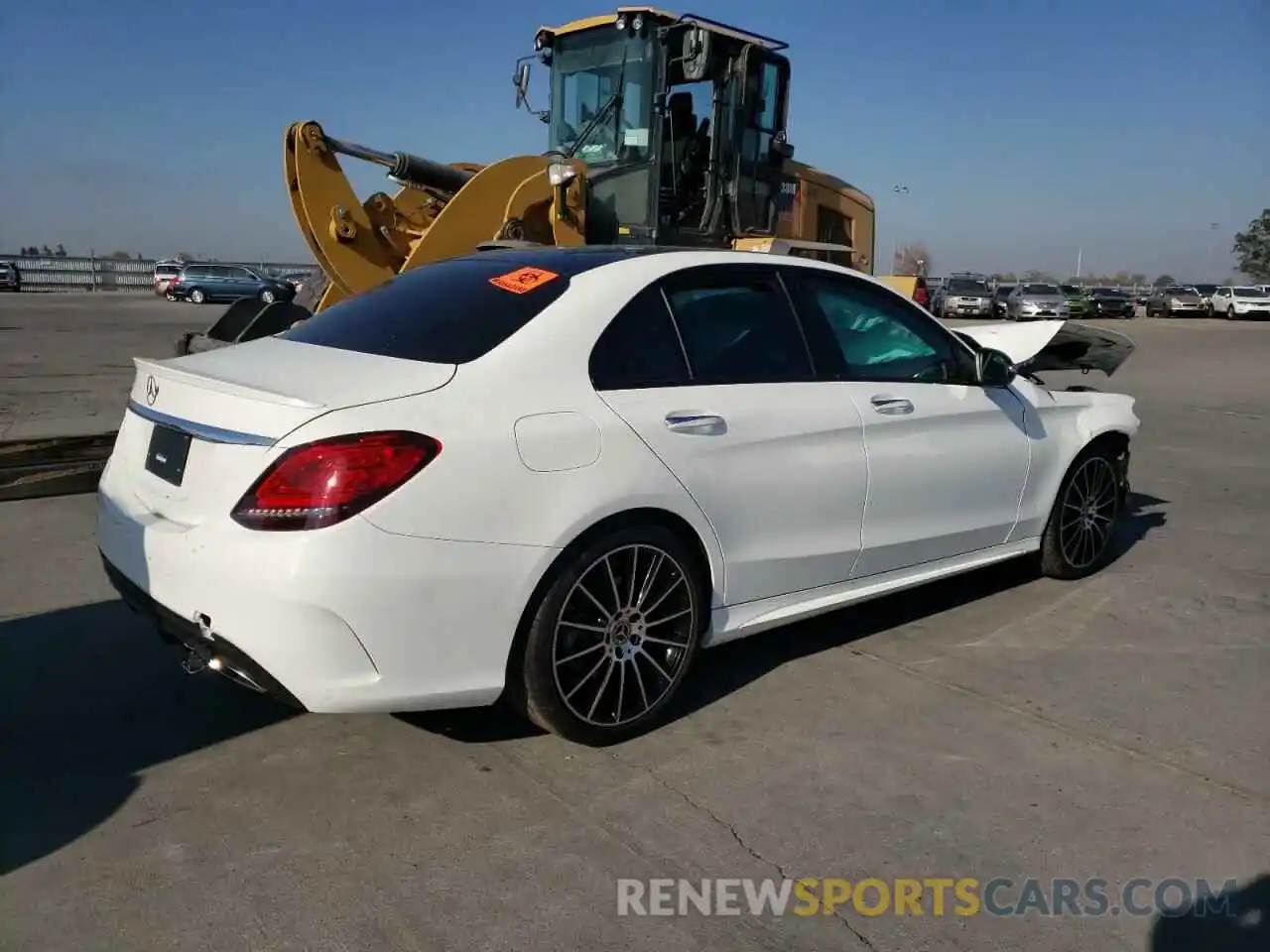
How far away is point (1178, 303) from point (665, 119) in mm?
46558

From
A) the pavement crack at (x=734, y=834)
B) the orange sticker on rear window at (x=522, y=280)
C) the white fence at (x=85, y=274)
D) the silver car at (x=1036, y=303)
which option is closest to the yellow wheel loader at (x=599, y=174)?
the orange sticker on rear window at (x=522, y=280)

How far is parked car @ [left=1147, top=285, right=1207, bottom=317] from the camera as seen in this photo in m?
48.6

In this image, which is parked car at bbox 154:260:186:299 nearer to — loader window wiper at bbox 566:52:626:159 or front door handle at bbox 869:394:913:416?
loader window wiper at bbox 566:52:626:159

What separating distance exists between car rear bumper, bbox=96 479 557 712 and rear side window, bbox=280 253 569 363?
0.71 meters

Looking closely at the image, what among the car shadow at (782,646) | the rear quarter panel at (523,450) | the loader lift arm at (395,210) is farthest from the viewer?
the loader lift arm at (395,210)

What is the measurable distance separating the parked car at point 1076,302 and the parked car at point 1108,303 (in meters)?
1.39

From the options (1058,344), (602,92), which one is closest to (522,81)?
(602,92)

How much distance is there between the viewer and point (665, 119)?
31.7 ft

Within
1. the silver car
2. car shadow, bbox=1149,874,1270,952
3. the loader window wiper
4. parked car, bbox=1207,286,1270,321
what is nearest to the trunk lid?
car shadow, bbox=1149,874,1270,952

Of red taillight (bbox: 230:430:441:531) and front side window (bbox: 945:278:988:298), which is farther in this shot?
front side window (bbox: 945:278:988:298)

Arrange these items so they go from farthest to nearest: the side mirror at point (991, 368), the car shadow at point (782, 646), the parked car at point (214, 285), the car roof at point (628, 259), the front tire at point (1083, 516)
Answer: the parked car at point (214, 285), the front tire at point (1083, 516), the side mirror at point (991, 368), the car roof at point (628, 259), the car shadow at point (782, 646)

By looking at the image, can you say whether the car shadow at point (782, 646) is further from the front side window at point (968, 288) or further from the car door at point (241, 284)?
the front side window at point (968, 288)

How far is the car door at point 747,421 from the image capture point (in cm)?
362

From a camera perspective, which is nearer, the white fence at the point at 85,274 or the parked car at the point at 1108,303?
the parked car at the point at 1108,303
